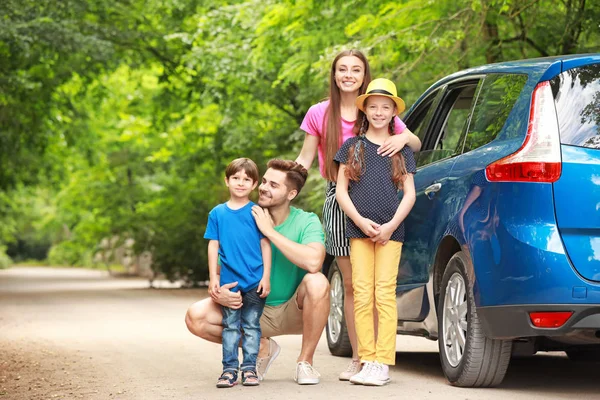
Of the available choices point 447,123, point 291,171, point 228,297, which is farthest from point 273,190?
point 447,123

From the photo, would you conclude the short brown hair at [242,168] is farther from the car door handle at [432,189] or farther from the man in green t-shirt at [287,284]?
the car door handle at [432,189]

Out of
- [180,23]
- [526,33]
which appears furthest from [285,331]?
[180,23]

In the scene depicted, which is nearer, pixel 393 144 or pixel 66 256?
pixel 393 144

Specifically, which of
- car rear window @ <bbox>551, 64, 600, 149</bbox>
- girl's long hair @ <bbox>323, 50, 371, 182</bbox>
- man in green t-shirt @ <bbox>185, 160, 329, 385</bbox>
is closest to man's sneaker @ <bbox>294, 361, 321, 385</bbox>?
man in green t-shirt @ <bbox>185, 160, 329, 385</bbox>

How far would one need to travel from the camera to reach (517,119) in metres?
6.10

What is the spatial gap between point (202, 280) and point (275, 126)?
4.09m

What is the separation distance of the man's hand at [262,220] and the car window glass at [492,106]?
1.27 m

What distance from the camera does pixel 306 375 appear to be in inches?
269

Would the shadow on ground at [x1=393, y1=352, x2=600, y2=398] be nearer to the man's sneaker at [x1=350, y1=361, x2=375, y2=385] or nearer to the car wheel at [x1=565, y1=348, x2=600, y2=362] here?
the car wheel at [x1=565, y1=348, x2=600, y2=362]

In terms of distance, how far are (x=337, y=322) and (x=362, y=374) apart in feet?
7.36

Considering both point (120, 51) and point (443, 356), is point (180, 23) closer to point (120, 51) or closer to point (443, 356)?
point (120, 51)

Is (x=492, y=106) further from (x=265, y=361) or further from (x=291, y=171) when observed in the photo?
(x=265, y=361)

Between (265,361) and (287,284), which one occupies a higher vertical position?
(287,284)

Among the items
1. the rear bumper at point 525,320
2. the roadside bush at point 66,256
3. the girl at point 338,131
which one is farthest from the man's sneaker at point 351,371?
the roadside bush at point 66,256
